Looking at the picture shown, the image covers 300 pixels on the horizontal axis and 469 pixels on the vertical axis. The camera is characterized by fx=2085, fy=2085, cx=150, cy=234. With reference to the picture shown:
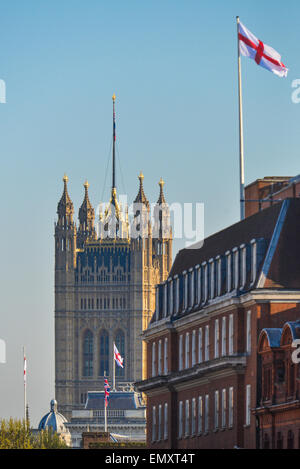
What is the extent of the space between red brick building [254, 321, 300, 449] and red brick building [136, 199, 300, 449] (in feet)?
5.67

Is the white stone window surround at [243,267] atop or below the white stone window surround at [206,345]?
atop

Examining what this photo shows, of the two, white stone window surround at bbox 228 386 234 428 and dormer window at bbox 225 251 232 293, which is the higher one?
dormer window at bbox 225 251 232 293

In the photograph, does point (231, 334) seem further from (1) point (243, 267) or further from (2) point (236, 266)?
(2) point (236, 266)

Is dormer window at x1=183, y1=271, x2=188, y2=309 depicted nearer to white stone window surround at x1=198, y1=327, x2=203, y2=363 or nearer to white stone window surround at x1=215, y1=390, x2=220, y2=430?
white stone window surround at x1=198, y1=327, x2=203, y2=363

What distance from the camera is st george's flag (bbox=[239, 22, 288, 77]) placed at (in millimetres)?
123500

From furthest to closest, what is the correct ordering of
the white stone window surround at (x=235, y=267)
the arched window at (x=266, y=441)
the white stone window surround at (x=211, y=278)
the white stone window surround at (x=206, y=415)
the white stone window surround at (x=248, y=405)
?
the white stone window surround at (x=211, y=278) → the white stone window surround at (x=206, y=415) → the white stone window surround at (x=235, y=267) → the white stone window surround at (x=248, y=405) → the arched window at (x=266, y=441)

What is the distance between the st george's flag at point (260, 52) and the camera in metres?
124

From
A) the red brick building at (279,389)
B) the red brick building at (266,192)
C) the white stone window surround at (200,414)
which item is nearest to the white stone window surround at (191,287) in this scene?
the red brick building at (266,192)

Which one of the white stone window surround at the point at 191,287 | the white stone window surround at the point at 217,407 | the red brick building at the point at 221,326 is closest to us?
the red brick building at the point at 221,326

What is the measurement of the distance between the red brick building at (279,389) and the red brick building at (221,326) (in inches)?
68.0

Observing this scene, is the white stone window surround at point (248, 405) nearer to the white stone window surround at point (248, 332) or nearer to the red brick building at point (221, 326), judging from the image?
the red brick building at point (221, 326)

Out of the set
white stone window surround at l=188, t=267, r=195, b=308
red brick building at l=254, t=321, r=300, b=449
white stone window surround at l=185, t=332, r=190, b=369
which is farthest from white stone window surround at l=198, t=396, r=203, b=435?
red brick building at l=254, t=321, r=300, b=449
